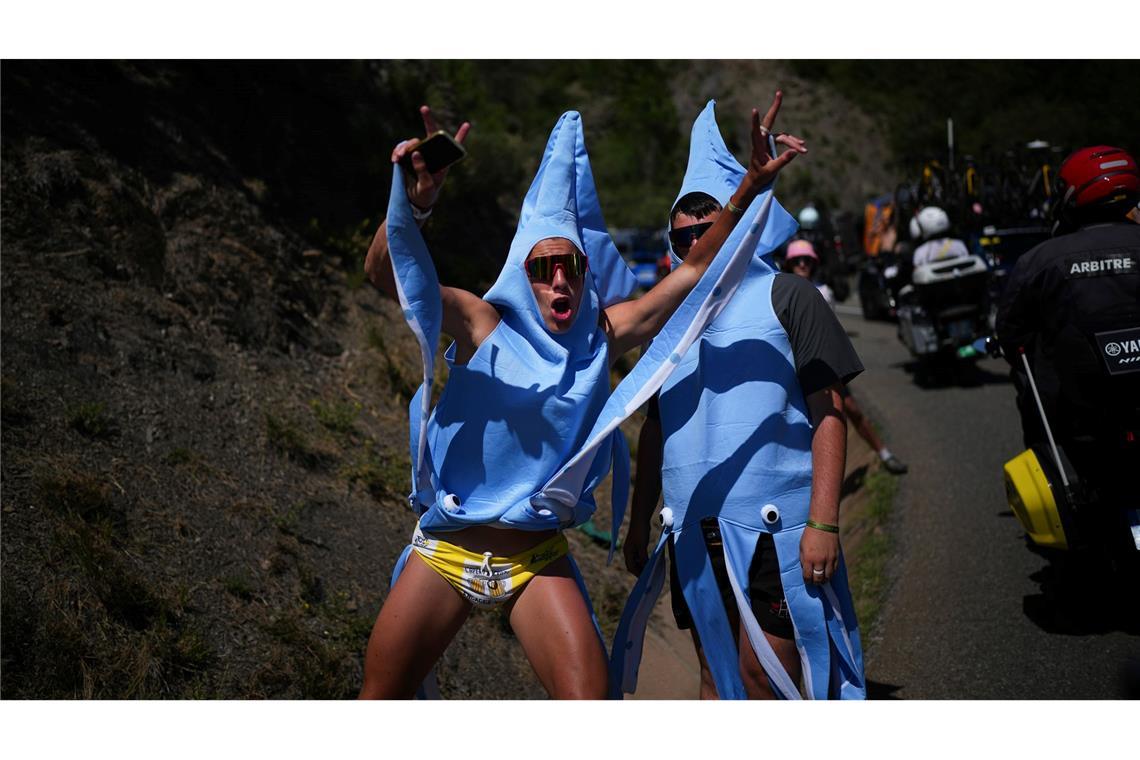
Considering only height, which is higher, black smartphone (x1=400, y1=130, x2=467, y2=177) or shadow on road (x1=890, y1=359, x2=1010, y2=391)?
black smartphone (x1=400, y1=130, x2=467, y2=177)

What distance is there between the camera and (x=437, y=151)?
129 inches

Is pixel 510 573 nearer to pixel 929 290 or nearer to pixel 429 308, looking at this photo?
pixel 429 308

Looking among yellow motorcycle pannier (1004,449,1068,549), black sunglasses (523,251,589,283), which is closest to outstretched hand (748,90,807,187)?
black sunglasses (523,251,589,283)

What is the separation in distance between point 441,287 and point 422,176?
449mm

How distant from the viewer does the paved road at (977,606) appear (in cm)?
527

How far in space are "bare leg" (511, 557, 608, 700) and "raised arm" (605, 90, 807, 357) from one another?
2.83 ft

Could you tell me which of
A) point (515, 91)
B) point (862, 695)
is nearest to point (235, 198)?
point (862, 695)

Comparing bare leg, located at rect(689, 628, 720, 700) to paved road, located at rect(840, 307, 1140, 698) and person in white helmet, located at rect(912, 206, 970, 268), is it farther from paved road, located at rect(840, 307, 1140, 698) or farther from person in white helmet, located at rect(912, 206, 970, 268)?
person in white helmet, located at rect(912, 206, 970, 268)

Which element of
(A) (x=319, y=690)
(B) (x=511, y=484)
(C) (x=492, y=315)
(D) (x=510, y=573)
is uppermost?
(C) (x=492, y=315)

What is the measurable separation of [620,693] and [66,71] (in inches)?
283

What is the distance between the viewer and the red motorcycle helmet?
4793 millimetres

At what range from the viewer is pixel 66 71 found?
878 cm

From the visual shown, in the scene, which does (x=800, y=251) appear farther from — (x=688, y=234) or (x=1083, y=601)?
(x=688, y=234)

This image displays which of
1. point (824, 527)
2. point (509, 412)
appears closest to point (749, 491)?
point (824, 527)
